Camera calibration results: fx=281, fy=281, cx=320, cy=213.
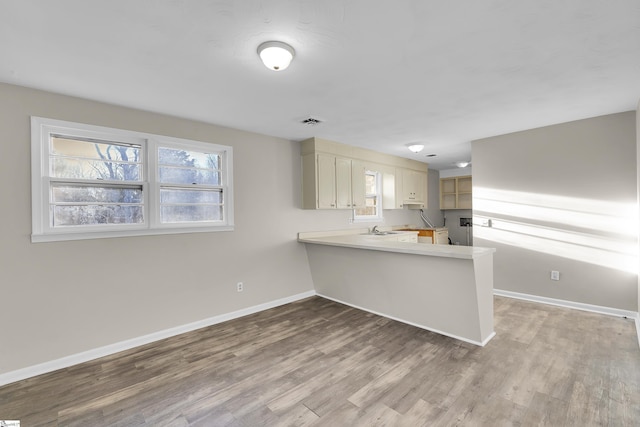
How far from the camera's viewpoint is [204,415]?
1.86 m

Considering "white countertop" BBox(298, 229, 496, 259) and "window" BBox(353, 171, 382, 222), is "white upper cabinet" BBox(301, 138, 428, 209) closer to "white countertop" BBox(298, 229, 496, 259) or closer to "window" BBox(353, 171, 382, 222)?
"window" BBox(353, 171, 382, 222)

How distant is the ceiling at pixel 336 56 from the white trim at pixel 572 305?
7.59 feet

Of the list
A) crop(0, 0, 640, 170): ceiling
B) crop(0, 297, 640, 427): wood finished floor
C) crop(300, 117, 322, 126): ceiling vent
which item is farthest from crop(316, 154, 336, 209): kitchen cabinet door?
crop(0, 297, 640, 427): wood finished floor

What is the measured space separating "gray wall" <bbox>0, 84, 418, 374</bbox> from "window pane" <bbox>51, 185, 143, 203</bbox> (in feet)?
0.69

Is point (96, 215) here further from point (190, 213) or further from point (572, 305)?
point (572, 305)

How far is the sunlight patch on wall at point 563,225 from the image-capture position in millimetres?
3285

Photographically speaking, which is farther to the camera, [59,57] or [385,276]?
[385,276]

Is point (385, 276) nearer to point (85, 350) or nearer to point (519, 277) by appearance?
point (519, 277)

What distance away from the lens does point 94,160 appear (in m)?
2.70

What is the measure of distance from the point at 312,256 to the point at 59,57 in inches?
134

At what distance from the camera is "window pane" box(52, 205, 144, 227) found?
8.43ft

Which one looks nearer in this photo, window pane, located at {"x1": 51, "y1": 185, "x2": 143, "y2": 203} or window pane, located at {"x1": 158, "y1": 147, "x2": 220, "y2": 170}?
window pane, located at {"x1": 51, "y1": 185, "x2": 143, "y2": 203}

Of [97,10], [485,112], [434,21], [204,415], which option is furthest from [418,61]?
[204,415]

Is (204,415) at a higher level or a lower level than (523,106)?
lower
